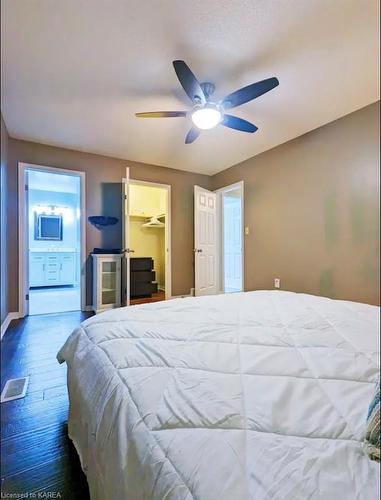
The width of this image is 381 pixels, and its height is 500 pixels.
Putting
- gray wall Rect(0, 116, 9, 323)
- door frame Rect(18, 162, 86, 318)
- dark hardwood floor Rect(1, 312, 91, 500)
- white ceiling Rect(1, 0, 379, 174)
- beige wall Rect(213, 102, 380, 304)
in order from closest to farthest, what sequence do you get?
beige wall Rect(213, 102, 380, 304), dark hardwood floor Rect(1, 312, 91, 500), white ceiling Rect(1, 0, 379, 174), door frame Rect(18, 162, 86, 318), gray wall Rect(0, 116, 9, 323)

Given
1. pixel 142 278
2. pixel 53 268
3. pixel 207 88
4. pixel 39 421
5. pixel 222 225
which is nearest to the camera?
pixel 39 421

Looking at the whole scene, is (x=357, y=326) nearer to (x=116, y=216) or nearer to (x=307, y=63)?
(x=307, y=63)

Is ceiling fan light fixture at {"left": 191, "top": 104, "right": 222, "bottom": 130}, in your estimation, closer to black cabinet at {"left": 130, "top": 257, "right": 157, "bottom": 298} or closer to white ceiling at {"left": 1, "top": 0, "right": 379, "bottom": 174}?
white ceiling at {"left": 1, "top": 0, "right": 379, "bottom": 174}

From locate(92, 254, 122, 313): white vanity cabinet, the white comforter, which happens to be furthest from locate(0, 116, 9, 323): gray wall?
the white comforter

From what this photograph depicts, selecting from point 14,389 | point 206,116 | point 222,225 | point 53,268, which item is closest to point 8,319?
point 53,268

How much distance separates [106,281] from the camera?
67.3 inches

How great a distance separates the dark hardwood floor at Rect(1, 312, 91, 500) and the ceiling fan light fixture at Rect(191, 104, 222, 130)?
1504mm

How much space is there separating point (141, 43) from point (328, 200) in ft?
4.50

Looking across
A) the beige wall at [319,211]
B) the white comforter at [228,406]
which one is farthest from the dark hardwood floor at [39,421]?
the beige wall at [319,211]

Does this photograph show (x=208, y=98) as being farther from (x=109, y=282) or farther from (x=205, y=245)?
(x=109, y=282)

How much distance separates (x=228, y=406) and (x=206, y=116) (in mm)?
1706

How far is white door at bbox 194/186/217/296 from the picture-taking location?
1.71 m

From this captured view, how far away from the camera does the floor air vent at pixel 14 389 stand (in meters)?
1.17

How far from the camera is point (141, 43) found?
1.38 meters
